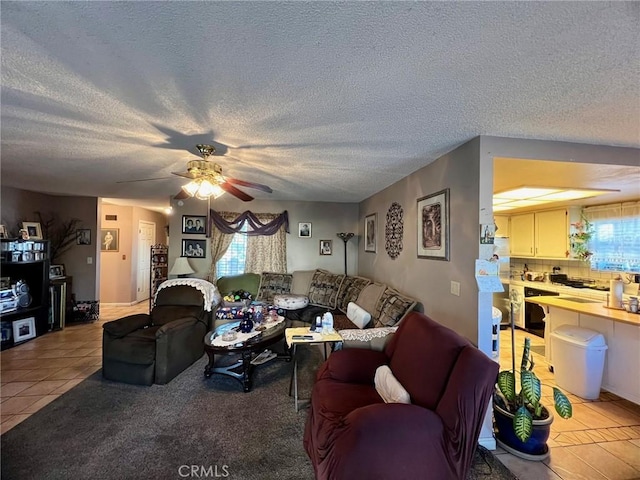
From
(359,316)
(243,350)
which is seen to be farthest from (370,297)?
(243,350)

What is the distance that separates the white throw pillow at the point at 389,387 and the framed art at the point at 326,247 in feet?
11.4

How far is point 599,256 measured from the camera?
437 centimetres

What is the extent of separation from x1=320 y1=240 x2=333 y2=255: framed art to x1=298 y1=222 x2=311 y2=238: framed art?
1.04 ft

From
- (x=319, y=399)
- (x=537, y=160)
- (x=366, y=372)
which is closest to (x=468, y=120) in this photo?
(x=537, y=160)

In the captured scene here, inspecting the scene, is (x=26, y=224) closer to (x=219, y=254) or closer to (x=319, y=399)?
(x=219, y=254)

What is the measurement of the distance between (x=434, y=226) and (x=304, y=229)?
304 cm

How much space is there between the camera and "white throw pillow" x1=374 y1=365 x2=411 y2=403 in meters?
1.70

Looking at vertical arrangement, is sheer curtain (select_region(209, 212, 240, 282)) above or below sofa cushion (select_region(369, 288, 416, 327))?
above

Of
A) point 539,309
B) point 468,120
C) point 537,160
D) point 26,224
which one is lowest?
point 539,309

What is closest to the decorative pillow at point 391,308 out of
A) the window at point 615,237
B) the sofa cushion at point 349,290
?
the sofa cushion at point 349,290

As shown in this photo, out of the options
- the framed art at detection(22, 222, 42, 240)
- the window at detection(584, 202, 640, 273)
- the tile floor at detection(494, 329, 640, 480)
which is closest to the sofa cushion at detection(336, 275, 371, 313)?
the tile floor at detection(494, 329, 640, 480)

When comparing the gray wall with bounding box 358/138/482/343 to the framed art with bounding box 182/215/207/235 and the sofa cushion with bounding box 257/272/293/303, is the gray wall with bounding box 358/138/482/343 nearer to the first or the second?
the sofa cushion with bounding box 257/272/293/303

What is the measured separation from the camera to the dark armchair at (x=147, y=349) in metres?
2.85

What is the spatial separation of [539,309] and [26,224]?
8.73m
